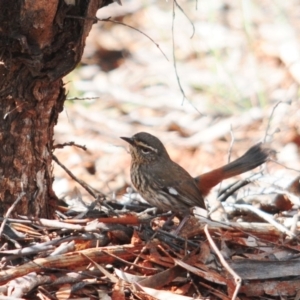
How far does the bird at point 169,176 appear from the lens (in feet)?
22.6

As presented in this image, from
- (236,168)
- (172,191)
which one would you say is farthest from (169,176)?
(236,168)

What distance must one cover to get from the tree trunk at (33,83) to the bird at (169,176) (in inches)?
53.5

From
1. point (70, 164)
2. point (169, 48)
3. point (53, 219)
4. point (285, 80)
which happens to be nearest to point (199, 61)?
point (169, 48)

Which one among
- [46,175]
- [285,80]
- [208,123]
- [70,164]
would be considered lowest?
[46,175]

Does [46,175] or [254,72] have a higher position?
[254,72]

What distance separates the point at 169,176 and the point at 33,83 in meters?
2.17

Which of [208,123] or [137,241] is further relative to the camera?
[208,123]

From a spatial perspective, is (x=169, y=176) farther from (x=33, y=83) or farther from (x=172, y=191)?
(x=33, y=83)

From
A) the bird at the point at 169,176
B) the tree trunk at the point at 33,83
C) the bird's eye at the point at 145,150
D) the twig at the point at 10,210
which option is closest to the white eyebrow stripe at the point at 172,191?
the bird at the point at 169,176

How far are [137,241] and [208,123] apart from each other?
653cm

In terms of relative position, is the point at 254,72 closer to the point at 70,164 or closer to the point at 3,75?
the point at 70,164

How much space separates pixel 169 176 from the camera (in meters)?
7.22

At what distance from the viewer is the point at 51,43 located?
526 cm

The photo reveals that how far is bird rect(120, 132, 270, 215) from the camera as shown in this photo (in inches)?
271
